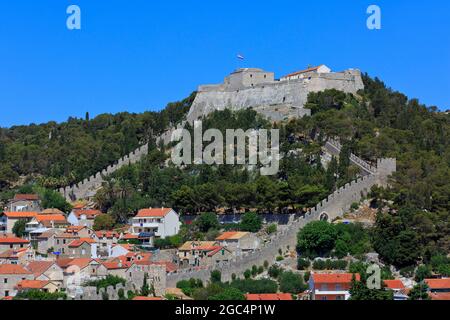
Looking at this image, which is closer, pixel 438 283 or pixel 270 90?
pixel 438 283

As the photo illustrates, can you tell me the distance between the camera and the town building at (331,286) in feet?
137

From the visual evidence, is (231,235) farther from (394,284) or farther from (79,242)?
(394,284)

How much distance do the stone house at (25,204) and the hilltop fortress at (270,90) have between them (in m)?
13.8

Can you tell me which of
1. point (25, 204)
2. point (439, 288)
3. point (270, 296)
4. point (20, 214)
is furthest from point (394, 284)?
point (25, 204)

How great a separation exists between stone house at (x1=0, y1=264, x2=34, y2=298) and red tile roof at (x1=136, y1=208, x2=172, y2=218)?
10.4 meters

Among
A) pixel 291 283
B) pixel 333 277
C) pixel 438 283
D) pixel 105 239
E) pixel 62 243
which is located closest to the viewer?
pixel 438 283

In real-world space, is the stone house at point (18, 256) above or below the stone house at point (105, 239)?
below

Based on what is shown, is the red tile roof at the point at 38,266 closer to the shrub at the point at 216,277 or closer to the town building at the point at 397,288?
the shrub at the point at 216,277

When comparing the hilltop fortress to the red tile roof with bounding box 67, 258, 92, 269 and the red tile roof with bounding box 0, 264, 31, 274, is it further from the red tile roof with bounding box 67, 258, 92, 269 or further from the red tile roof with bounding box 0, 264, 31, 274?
the red tile roof with bounding box 0, 264, 31, 274

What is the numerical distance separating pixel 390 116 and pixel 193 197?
52.8ft

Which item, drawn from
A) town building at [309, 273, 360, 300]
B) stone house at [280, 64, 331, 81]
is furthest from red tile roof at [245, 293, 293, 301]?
stone house at [280, 64, 331, 81]

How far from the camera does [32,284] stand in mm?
43250

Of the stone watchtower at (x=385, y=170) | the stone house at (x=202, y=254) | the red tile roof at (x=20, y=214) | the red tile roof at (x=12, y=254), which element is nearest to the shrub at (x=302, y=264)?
the stone house at (x=202, y=254)

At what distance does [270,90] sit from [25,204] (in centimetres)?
1905
